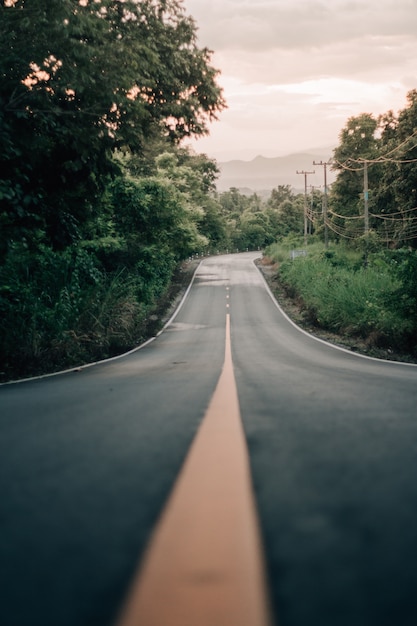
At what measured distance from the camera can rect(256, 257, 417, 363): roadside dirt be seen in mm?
19703

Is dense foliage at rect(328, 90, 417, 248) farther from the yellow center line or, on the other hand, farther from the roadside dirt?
the yellow center line

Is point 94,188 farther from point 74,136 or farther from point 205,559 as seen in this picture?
point 205,559

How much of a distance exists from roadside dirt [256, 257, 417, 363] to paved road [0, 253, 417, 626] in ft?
38.9

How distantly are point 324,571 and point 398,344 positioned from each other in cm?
1904

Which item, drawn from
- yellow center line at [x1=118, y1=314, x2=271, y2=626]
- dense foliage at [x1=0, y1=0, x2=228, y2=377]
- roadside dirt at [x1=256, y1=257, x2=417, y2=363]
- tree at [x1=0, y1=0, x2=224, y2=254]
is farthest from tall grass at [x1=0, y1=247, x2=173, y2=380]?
yellow center line at [x1=118, y1=314, x2=271, y2=626]

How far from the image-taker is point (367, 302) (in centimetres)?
2356

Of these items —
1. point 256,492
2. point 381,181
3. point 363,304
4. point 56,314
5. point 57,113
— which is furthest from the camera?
point 381,181

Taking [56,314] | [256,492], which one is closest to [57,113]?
[56,314]

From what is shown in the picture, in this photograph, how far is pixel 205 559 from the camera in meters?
2.71

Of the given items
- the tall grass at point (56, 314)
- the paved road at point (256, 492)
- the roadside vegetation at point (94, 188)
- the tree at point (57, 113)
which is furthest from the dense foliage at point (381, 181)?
the paved road at point (256, 492)

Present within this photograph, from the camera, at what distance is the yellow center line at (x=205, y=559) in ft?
7.30

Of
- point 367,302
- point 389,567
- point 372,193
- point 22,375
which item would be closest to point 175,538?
point 389,567

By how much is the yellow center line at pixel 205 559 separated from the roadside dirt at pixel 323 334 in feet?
51.7

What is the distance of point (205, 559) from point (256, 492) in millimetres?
971
